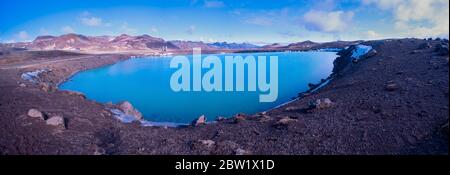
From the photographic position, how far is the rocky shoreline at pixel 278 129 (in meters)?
11.7

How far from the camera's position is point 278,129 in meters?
14.4

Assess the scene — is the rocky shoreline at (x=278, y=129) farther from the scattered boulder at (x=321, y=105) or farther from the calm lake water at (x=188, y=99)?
the calm lake water at (x=188, y=99)

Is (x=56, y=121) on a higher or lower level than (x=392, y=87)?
lower

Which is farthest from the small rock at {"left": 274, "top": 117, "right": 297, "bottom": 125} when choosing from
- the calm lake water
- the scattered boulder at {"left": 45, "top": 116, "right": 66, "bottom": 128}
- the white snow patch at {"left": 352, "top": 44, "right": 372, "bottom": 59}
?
the white snow patch at {"left": 352, "top": 44, "right": 372, "bottom": 59}

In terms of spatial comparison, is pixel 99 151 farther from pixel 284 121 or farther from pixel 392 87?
pixel 392 87

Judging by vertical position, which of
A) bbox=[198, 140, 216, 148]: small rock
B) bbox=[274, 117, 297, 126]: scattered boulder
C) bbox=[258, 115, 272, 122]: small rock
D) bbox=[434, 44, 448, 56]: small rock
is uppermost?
bbox=[434, 44, 448, 56]: small rock

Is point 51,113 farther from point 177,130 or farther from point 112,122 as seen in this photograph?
point 177,130

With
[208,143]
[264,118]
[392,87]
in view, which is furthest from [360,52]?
[208,143]

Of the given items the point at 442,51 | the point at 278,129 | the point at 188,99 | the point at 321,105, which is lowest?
the point at 188,99

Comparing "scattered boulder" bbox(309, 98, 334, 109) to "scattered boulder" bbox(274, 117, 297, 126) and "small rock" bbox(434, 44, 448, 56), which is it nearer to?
"scattered boulder" bbox(274, 117, 297, 126)

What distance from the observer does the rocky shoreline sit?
11.7 meters

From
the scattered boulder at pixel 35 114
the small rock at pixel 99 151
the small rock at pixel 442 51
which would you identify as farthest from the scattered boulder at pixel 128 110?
the small rock at pixel 442 51

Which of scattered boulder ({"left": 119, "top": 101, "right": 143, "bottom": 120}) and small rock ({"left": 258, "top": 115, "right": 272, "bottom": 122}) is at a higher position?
small rock ({"left": 258, "top": 115, "right": 272, "bottom": 122})

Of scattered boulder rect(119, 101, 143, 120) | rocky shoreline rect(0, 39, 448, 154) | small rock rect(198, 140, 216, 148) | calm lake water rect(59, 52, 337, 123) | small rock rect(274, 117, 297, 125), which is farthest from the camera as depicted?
calm lake water rect(59, 52, 337, 123)
